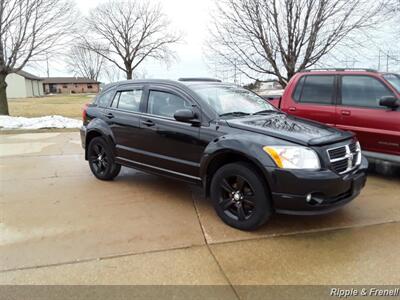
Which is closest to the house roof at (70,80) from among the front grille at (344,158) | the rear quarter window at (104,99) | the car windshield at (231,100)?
the rear quarter window at (104,99)

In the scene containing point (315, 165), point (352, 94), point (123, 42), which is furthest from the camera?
point (123, 42)

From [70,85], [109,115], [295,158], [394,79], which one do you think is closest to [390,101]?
[394,79]

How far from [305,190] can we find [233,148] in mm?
895

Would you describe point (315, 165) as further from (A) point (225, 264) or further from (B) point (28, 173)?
(B) point (28, 173)

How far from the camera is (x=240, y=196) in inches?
154

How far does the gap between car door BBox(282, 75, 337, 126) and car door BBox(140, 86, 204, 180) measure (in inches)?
115

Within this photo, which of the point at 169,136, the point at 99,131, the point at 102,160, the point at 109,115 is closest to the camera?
the point at 169,136

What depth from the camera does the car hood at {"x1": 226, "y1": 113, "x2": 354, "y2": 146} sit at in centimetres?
368

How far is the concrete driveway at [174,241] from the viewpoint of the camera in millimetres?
3061

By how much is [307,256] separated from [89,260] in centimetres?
211

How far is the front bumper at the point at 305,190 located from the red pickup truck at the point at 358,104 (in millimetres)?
2417

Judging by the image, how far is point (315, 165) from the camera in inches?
139

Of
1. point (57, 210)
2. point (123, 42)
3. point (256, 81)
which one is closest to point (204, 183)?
point (57, 210)

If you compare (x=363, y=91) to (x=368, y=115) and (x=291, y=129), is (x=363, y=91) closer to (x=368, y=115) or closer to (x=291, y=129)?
(x=368, y=115)
